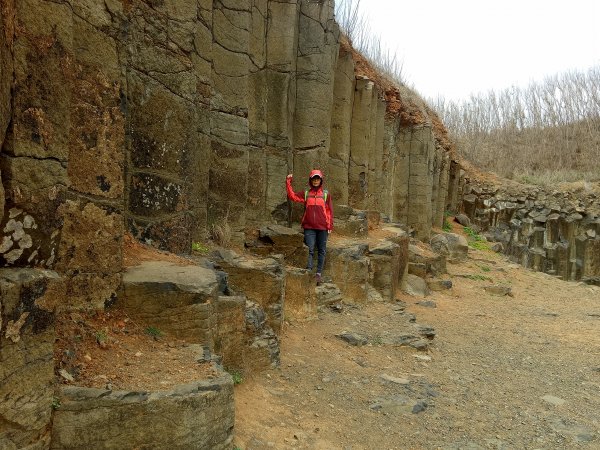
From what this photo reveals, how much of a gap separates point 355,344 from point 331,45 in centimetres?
688

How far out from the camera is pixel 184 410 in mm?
2984

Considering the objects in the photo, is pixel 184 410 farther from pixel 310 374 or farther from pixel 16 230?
pixel 310 374

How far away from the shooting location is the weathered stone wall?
992 inches

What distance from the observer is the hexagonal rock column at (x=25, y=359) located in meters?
2.46

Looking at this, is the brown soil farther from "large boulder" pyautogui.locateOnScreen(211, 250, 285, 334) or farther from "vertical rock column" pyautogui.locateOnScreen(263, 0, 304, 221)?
"vertical rock column" pyautogui.locateOnScreen(263, 0, 304, 221)

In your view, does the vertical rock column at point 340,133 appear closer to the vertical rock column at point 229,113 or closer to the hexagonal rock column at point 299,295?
the vertical rock column at point 229,113

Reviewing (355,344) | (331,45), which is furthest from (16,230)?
(331,45)

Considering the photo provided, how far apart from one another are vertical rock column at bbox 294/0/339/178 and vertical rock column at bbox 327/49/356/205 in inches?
59.8

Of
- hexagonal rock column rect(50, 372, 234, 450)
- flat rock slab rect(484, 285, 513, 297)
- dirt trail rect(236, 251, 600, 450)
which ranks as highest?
hexagonal rock column rect(50, 372, 234, 450)

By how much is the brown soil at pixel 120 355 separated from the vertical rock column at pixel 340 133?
29.4ft

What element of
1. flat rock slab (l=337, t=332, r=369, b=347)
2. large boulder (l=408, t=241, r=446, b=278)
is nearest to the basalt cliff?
flat rock slab (l=337, t=332, r=369, b=347)

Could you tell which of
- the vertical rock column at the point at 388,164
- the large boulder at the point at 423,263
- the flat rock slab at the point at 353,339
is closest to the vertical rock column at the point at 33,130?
the flat rock slab at the point at 353,339

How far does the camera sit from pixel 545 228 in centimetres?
2662

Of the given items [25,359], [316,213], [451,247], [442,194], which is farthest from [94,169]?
[442,194]
